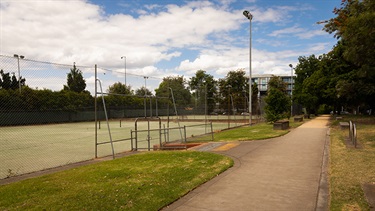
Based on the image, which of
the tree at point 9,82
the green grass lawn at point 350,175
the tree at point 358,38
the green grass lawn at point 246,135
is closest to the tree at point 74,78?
the tree at point 9,82

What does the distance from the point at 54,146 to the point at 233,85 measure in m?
61.4

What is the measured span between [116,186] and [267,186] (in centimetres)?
345

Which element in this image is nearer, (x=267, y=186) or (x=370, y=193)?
(x=370, y=193)

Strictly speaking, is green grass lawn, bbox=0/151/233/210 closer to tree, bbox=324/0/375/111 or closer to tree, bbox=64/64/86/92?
tree, bbox=64/64/86/92

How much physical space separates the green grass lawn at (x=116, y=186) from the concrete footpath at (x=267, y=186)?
0.42 meters

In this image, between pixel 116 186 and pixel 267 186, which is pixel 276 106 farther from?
pixel 116 186

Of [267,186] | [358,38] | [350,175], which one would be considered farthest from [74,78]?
[358,38]

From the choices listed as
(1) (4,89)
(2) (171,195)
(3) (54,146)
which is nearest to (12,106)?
(1) (4,89)

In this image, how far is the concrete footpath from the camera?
18.8ft

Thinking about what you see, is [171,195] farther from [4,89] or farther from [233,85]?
[233,85]

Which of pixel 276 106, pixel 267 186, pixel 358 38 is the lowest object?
pixel 267 186

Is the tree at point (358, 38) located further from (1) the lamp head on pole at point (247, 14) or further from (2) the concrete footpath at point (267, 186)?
(2) the concrete footpath at point (267, 186)

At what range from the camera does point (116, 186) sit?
6.84m

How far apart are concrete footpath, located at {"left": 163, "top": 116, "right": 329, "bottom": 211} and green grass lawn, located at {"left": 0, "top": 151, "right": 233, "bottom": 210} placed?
1.36 ft
